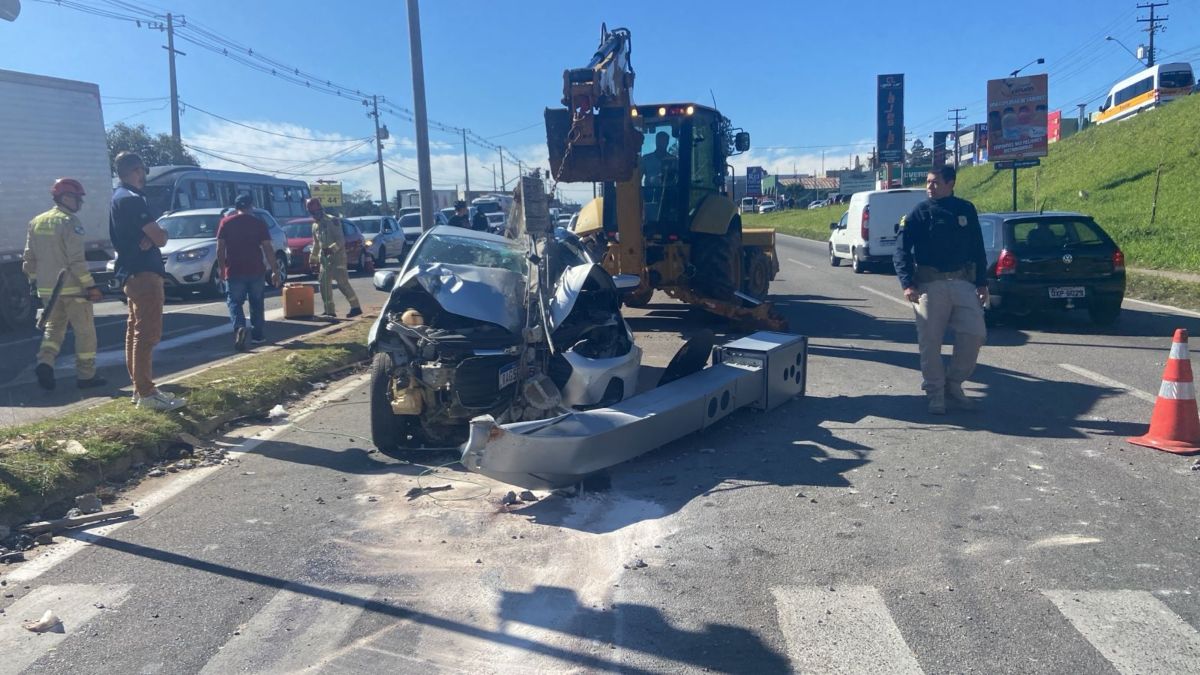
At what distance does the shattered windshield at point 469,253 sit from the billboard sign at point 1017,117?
27235 mm

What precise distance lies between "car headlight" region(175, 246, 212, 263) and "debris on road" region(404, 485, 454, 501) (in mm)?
14758

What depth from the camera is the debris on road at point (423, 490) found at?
579 centimetres

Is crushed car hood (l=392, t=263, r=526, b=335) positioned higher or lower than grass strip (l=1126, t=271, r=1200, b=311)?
higher

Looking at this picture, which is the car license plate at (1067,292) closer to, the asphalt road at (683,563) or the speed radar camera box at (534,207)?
the asphalt road at (683,563)

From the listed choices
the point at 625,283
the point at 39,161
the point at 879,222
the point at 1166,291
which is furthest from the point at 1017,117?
the point at 39,161

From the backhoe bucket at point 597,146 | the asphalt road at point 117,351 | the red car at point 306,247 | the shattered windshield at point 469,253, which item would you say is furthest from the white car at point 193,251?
the shattered windshield at point 469,253

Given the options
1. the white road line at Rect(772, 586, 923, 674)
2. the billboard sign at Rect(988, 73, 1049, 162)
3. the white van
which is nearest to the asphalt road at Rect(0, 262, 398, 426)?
the white road line at Rect(772, 586, 923, 674)

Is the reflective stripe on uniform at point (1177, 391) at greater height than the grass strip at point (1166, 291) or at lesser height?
greater

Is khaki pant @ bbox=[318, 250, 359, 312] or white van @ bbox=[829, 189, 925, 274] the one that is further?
white van @ bbox=[829, 189, 925, 274]

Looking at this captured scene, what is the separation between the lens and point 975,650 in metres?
3.68

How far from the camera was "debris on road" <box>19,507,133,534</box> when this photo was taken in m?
5.18

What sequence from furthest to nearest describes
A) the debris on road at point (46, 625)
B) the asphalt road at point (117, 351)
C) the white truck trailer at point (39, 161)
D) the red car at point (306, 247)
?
the red car at point (306, 247), the white truck trailer at point (39, 161), the asphalt road at point (117, 351), the debris on road at point (46, 625)

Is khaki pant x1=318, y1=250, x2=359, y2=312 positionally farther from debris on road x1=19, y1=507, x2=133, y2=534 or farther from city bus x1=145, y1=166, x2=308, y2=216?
city bus x1=145, y1=166, x2=308, y2=216

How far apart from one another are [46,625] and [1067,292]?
11.7 m
